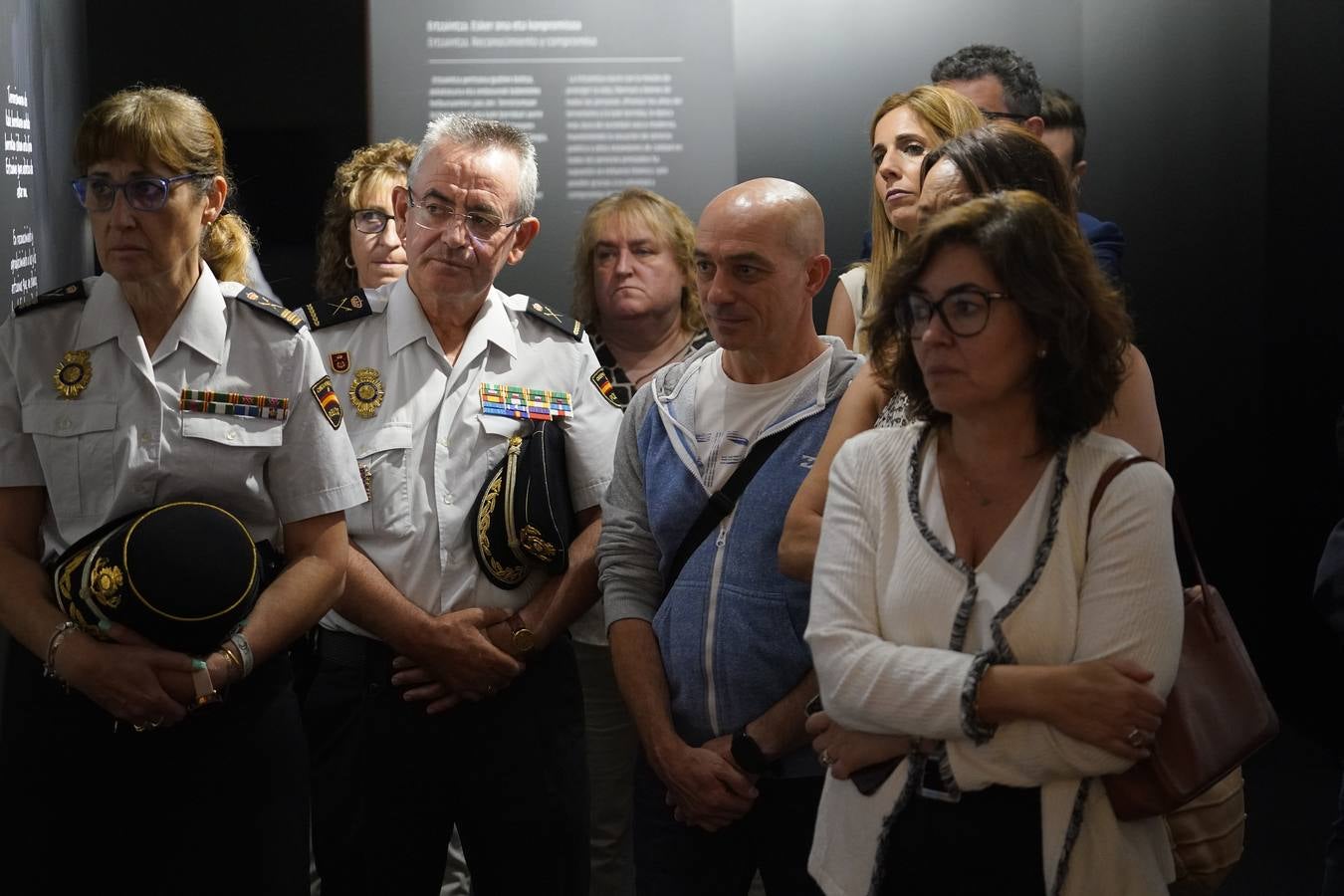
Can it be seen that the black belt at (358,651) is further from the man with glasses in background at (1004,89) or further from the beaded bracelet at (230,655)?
the man with glasses in background at (1004,89)

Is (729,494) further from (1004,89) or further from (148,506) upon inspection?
(1004,89)

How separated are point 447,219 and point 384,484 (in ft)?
1.85

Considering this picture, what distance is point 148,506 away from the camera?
2408 mm

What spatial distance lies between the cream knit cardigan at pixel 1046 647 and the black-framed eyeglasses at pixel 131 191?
1.32 m

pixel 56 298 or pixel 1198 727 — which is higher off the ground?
pixel 56 298

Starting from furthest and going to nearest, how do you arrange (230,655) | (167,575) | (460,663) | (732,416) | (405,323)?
(405,323) → (460,663) → (732,416) → (230,655) → (167,575)

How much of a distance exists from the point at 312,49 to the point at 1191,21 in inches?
112

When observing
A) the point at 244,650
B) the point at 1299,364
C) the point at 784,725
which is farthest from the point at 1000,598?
the point at 1299,364

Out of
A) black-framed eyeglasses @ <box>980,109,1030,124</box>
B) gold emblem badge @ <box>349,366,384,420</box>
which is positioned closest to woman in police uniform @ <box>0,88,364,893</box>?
gold emblem badge @ <box>349,366,384,420</box>

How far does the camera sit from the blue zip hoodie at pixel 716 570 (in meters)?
2.44

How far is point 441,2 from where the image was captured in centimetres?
447

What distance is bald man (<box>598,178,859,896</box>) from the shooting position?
244 centimetres

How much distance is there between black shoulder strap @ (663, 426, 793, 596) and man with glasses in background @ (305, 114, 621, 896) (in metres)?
0.41

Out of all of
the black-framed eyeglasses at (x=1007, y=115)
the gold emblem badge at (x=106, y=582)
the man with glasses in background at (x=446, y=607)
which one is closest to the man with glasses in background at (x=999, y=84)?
the black-framed eyeglasses at (x=1007, y=115)
